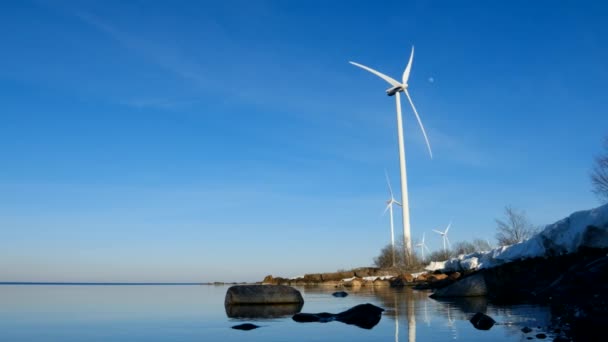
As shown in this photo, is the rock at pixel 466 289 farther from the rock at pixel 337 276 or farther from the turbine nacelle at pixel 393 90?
the rock at pixel 337 276

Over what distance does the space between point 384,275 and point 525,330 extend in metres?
64.9

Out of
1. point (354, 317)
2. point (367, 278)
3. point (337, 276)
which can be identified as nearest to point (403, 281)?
point (367, 278)

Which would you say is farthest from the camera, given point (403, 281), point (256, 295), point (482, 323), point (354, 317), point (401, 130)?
point (401, 130)

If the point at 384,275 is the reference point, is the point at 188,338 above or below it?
below

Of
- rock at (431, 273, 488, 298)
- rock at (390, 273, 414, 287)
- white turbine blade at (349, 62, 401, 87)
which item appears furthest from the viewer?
white turbine blade at (349, 62, 401, 87)

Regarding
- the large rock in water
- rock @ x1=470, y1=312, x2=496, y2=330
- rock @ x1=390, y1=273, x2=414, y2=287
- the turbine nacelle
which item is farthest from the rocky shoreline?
rock @ x1=470, y1=312, x2=496, y2=330

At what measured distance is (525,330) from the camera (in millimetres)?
10000

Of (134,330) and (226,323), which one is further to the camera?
(226,323)

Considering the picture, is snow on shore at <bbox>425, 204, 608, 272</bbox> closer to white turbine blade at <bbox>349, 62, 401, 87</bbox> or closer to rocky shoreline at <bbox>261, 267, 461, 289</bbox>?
rocky shoreline at <bbox>261, 267, 461, 289</bbox>

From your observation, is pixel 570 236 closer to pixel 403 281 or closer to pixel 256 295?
pixel 256 295

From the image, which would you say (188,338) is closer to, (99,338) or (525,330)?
(99,338)

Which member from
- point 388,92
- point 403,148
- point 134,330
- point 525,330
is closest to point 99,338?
point 134,330

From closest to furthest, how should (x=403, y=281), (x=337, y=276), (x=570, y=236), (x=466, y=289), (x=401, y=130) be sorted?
(x=466, y=289) → (x=570, y=236) → (x=403, y=281) → (x=401, y=130) → (x=337, y=276)

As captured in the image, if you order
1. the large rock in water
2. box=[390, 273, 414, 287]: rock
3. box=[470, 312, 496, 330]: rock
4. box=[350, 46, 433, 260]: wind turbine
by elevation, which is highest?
box=[350, 46, 433, 260]: wind turbine
